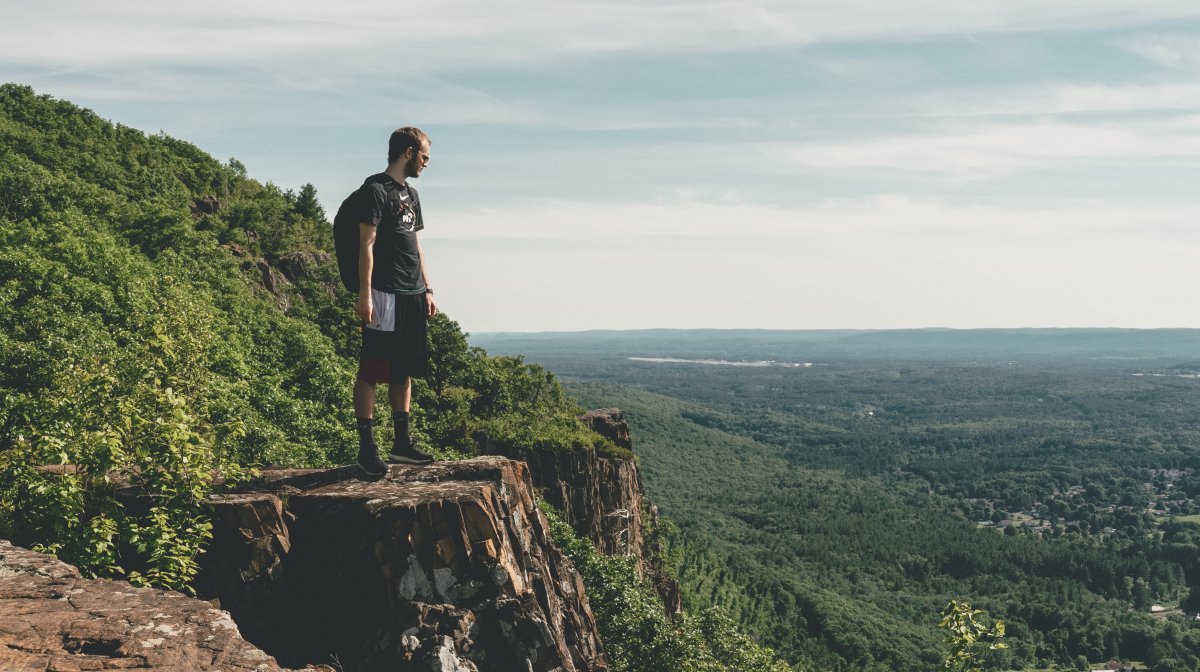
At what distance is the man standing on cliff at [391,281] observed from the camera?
9359 mm

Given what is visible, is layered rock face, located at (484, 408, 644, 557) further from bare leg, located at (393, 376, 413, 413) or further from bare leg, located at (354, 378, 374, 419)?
bare leg, located at (354, 378, 374, 419)

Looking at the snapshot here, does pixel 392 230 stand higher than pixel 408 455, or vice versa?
pixel 392 230

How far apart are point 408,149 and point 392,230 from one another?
1.03 meters

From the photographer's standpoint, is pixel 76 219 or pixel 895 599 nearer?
pixel 76 219

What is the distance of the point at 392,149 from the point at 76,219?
3418 cm

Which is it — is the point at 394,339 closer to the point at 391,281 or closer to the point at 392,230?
the point at 391,281

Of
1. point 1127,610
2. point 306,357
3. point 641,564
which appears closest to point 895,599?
point 1127,610

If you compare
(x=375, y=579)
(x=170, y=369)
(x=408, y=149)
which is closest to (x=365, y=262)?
(x=408, y=149)

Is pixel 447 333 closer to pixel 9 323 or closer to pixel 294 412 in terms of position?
pixel 294 412

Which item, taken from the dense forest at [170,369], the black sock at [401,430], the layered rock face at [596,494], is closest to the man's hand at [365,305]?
the black sock at [401,430]

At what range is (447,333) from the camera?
44.2m

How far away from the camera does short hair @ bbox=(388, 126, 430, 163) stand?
9.75 meters

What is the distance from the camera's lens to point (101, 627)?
628 centimetres

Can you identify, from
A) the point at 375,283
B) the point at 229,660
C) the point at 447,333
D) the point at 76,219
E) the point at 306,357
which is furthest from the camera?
the point at 447,333
